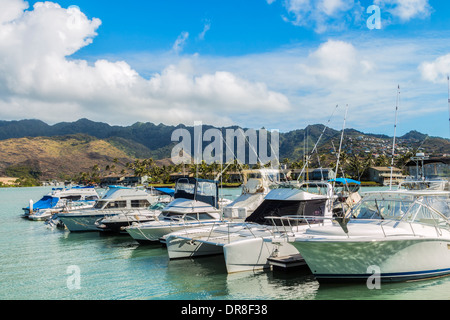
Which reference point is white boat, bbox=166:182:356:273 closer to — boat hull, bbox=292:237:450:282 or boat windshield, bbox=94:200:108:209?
boat hull, bbox=292:237:450:282

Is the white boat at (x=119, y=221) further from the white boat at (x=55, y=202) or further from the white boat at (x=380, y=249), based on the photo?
the white boat at (x=380, y=249)

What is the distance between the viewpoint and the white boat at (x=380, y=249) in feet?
39.3

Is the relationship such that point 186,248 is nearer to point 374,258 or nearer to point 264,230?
point 264,230

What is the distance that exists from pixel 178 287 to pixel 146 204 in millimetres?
17839

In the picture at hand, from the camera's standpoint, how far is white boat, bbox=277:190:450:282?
12.0 meters

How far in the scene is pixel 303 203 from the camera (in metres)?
17.3

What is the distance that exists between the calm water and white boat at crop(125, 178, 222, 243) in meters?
0.95

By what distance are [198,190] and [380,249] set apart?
13245mm

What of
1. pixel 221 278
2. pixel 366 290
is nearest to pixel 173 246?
pixel 221 278

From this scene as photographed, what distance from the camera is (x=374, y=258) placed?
12.1 meters
